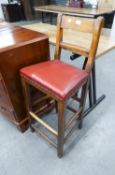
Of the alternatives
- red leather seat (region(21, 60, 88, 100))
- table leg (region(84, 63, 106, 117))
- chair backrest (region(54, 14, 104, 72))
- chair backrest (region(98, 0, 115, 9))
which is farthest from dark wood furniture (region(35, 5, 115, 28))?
red leather seat (region(21, 60, 88, 100))

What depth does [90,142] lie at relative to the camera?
1423mm

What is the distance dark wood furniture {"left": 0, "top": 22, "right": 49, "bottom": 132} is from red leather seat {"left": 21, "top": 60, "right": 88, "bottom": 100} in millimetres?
102

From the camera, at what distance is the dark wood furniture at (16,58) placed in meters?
1.06

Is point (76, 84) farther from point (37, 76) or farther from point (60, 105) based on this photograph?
point (37, 76)

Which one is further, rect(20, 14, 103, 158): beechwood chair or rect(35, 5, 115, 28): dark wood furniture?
rect(35, 5, 115, 28): dark wood furniture

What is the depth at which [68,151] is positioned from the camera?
4.45 feet

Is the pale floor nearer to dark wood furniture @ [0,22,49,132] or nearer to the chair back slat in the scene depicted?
dark wood furniture @ [0,22,49,132]

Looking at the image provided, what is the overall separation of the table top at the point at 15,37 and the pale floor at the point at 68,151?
925 mm

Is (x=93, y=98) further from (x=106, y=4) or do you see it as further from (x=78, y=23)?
(x=106, y=4)

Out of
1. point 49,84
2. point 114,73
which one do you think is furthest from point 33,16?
point 49,84

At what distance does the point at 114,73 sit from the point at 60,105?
1.80 metres

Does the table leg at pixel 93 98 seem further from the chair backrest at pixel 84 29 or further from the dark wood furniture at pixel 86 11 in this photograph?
the dark wood furniture at pixel 86 11

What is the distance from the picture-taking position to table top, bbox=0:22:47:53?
1.06m

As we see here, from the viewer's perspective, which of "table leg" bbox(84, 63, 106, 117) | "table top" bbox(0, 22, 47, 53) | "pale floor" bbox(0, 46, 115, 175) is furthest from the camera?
"table leg" bbox(84, 63, 106, 117)
